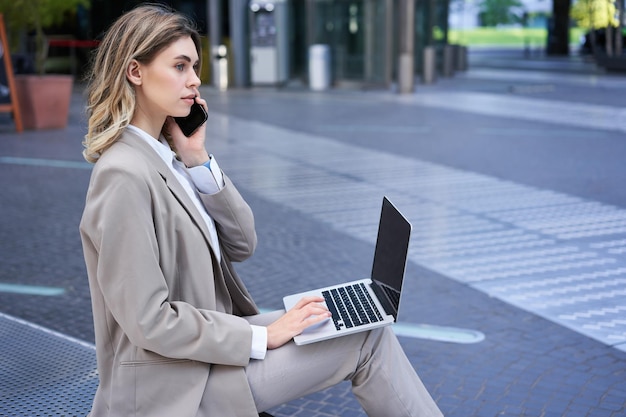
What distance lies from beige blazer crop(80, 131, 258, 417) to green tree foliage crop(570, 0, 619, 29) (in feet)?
80.7

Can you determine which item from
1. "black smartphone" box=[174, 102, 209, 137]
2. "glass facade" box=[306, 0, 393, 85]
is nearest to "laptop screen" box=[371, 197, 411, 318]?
"black smartphone" box=[174, 102, 209, 137]

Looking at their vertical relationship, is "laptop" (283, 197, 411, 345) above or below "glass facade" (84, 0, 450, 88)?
below

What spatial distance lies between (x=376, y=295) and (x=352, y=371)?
1.14 ft

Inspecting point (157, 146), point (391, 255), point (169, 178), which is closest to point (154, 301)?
point (169, 178)

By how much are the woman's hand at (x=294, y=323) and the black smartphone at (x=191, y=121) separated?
25.5 inches

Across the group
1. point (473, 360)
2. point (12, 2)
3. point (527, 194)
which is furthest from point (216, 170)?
point (12, 2)

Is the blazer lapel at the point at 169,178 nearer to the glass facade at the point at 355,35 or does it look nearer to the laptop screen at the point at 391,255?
the laptop screen at the point at 391,255

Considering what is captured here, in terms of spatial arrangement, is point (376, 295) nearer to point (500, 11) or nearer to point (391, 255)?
point (391, 255)

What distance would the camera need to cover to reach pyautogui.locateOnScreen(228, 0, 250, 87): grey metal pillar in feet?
69.4

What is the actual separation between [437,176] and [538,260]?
3.16 meters

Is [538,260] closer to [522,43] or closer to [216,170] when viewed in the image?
[216,170]

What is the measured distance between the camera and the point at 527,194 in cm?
787

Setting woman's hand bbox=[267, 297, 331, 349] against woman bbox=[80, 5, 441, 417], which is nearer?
woman bbox=[80, 5, 441, 417]

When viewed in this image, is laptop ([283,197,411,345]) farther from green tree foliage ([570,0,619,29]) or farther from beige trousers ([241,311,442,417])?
green tree foliage ([570,0,619,29])
